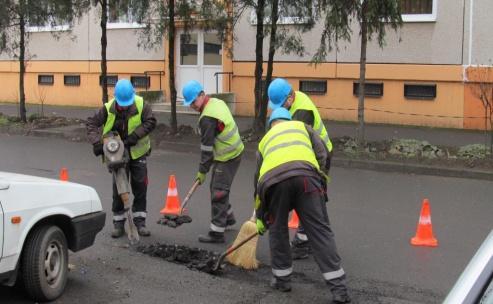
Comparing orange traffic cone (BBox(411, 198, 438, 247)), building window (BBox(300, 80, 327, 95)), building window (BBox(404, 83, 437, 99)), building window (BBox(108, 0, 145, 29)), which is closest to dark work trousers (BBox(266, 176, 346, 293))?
orange traffic cone (BBox(411, 198, 438, 247))

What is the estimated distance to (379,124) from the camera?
16.9 m

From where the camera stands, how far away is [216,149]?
675 centimetres

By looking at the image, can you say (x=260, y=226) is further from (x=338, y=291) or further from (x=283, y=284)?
(x=338, y=291)

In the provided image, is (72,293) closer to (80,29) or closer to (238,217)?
(238,217)

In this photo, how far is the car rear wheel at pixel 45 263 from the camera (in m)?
4.51

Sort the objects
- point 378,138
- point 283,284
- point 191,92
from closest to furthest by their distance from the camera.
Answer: point 283,284
point 191,92
point 378,138

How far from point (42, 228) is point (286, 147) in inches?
75.3

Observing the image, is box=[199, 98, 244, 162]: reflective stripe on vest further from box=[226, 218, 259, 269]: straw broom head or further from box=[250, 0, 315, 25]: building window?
box=[250, 0, 315, 25]: building window

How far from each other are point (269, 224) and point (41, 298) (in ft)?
6.04

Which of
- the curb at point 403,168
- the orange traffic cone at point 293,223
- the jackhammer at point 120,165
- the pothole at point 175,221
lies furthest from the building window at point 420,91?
the jackhammer at point 120,165

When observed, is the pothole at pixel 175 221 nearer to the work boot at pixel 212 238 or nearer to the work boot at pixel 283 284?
the work boot at pixel 212 238

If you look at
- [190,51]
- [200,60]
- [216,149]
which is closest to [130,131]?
[216,149]

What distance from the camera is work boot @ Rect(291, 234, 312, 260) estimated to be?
6.13 m

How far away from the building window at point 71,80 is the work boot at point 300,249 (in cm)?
1839
